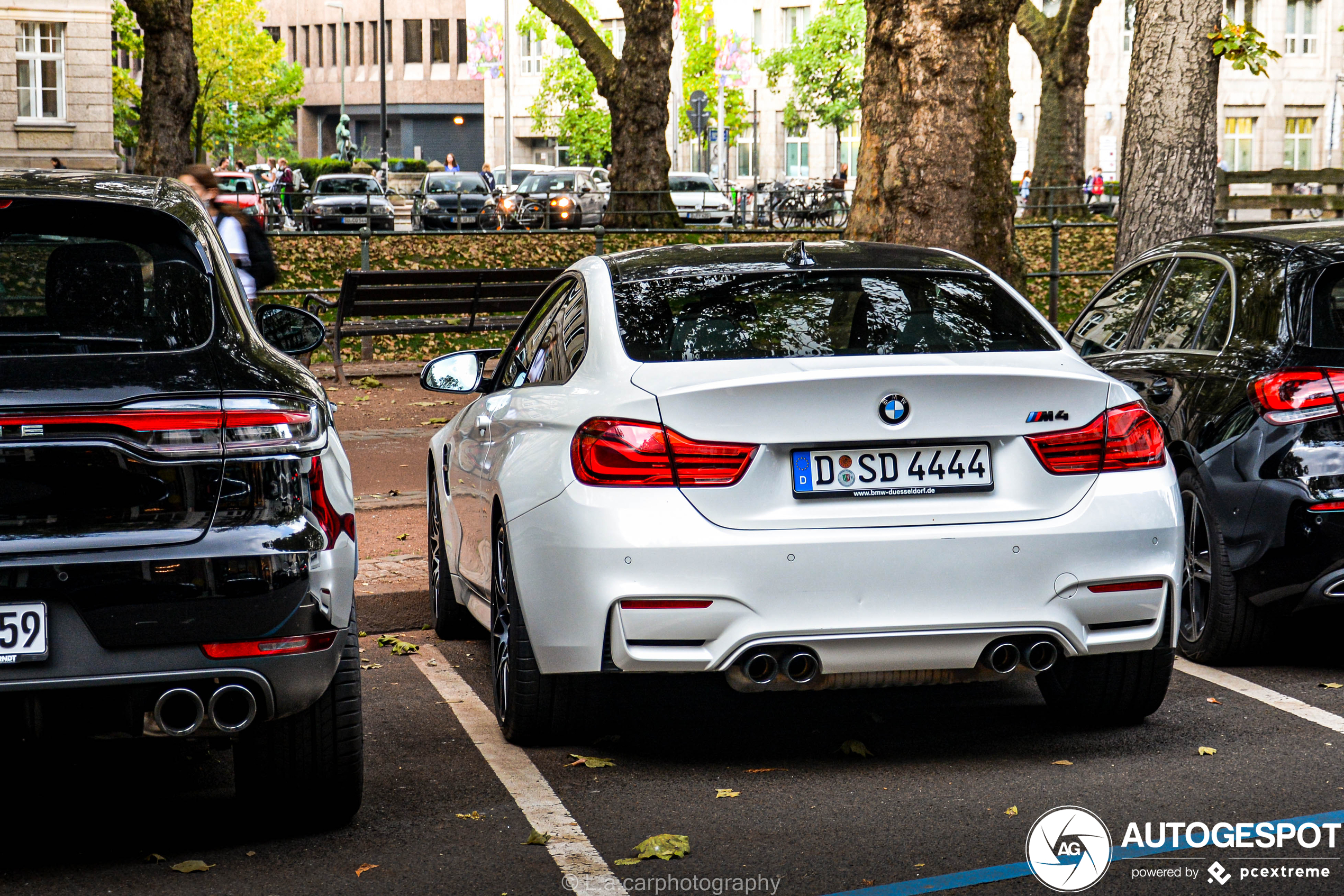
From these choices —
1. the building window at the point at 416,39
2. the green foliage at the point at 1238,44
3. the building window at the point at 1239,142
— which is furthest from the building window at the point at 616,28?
the green foliage at the point at 1238,44

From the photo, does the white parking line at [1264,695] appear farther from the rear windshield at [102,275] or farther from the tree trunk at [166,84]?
the tree trunk at [166,84]

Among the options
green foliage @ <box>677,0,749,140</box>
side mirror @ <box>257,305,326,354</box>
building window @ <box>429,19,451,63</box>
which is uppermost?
building window @ <box>429,19,451,63</box>

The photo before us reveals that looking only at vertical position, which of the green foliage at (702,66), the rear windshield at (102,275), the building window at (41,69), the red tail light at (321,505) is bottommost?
the red tail light at (321,505)

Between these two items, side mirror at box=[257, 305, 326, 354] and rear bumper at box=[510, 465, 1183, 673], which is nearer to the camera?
rear bumper at box=[510, 465, 1183, 673]

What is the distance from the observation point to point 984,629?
4.69 m

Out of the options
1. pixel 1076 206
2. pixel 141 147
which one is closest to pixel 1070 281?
pixel 1076 206

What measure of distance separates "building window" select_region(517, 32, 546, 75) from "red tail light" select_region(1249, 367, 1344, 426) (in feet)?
275

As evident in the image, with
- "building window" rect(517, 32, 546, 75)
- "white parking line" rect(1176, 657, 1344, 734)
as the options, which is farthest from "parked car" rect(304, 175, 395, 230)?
"building window" rect(517, 32, 546, 75)

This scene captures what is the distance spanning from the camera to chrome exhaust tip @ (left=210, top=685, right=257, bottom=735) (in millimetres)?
3982

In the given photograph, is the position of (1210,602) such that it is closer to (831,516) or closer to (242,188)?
(831,516)

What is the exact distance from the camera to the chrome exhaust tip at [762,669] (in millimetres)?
4719

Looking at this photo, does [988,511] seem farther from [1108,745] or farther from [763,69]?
[763,69]

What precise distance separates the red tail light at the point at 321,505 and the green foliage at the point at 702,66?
62595mm

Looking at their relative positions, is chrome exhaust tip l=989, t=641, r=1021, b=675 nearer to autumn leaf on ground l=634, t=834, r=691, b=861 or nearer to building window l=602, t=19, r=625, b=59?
autumn leaf on ground l=634, t=834, r=691, b=861
